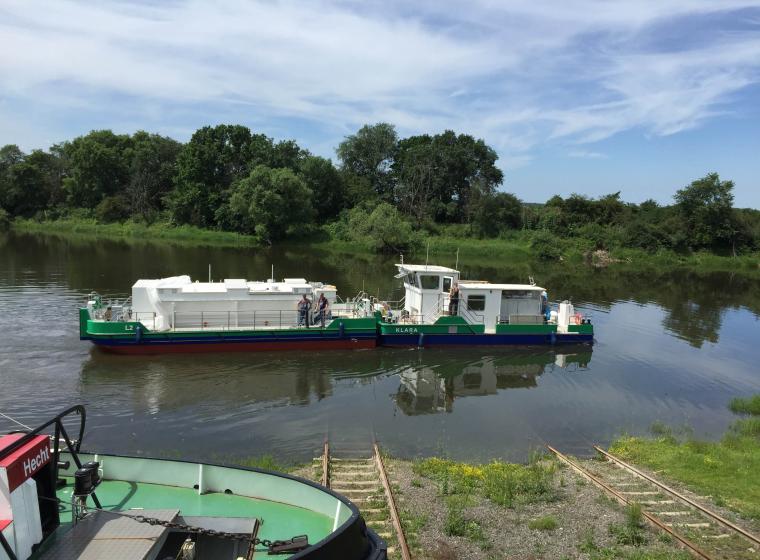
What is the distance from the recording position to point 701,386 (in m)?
22.3

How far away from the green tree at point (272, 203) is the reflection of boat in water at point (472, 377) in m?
49.3

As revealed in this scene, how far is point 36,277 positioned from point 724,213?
78055 millimetres

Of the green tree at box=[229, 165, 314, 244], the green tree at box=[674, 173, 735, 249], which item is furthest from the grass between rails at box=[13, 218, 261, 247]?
the green tree at box=[674, 173, 735, 249]

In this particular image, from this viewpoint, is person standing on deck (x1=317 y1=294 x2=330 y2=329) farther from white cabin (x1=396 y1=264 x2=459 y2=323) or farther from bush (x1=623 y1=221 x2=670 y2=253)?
bush (x1=623 y1=221 x2=670 y2=253)

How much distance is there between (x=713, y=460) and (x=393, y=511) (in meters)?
9.20

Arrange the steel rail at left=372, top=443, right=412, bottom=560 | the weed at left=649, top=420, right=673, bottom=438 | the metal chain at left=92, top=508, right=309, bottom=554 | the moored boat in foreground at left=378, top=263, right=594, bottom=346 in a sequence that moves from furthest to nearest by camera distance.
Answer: the moored boat in foreground at left=378, top=263, right=594, bottom=346, the weed at left=649, top=420, right=673, bottom=438, the steel rail at left=372, top=443, right=412, bottom=560, the metal chain at left=92, top=508, right=309, bottom=554

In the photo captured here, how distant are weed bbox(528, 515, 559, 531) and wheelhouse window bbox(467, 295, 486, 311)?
645 inches

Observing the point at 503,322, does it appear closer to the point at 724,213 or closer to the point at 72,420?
the point at 72,420

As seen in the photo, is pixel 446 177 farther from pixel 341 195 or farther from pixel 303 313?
pixel 303 313

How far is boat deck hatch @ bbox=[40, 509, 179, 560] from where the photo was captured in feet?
21.5

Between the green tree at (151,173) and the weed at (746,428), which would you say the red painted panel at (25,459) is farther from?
the green tree at (151,173)

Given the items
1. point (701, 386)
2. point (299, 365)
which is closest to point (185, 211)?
point (299, 365)

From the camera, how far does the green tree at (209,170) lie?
79.2 meters

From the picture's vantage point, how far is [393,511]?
407 inches
